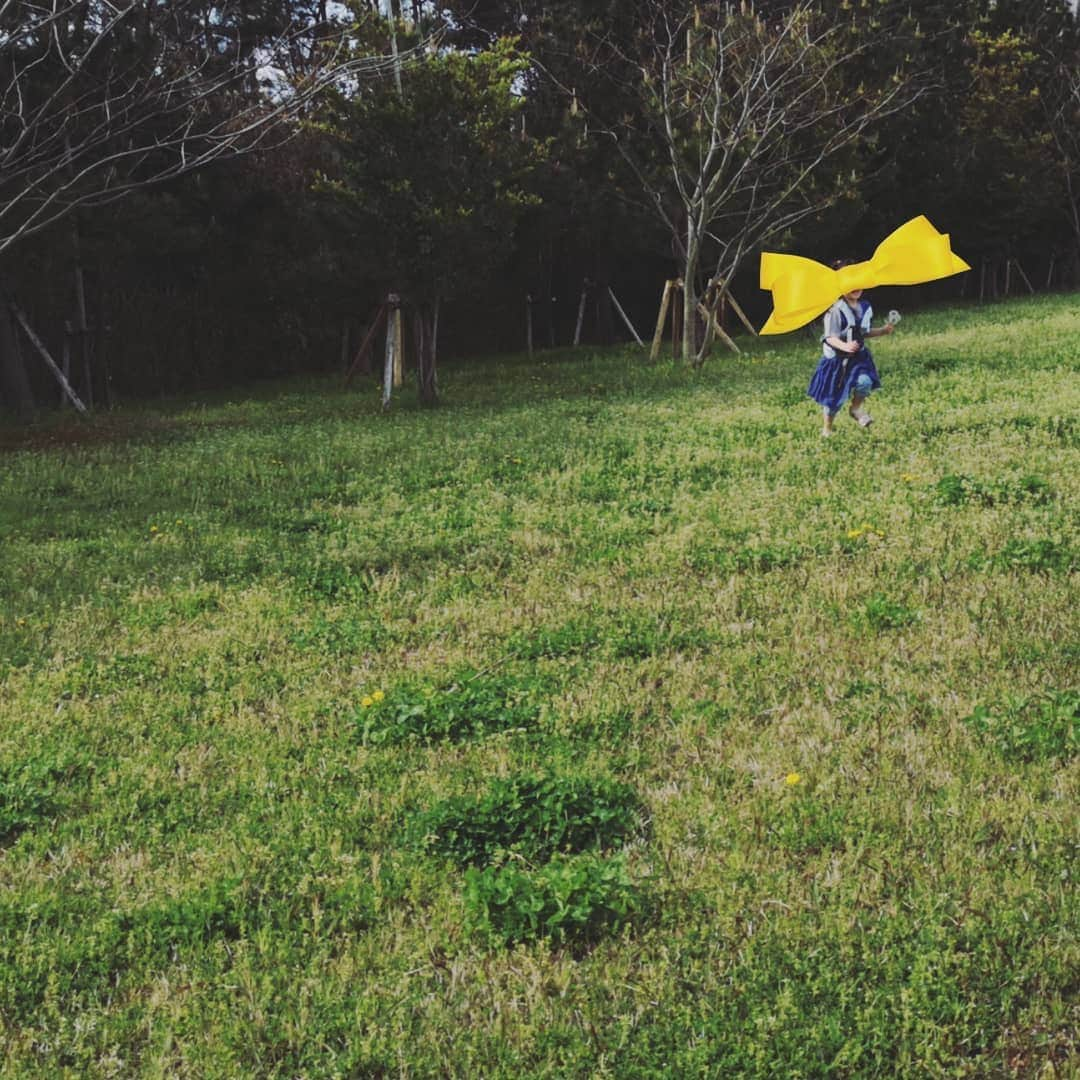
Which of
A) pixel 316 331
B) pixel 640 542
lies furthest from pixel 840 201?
pixel 640 542

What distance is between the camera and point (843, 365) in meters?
12.2

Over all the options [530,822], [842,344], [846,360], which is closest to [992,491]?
[842,344]

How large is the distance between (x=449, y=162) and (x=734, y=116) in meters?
7.58

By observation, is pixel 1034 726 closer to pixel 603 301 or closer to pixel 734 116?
pixel 734 116

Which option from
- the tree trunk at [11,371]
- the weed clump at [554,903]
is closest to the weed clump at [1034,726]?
the weed clump at [554,903]

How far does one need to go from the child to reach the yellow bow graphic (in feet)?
0.54

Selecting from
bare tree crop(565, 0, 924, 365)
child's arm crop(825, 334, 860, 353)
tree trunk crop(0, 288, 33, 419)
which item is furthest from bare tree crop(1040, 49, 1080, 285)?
tree trunk crop(0, 288, 33, 419)

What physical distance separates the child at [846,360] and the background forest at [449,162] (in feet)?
18.0

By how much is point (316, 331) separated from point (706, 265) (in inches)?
395

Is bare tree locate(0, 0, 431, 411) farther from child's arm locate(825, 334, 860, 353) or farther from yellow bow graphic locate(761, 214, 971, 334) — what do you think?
child's arm locate(825, 334, 860, 353)

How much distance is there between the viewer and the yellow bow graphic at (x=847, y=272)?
1160cm

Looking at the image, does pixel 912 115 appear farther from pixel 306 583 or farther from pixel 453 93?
pixel 306 583

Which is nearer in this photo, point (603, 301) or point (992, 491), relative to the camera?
point (992, 491)

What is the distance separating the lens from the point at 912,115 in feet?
108
